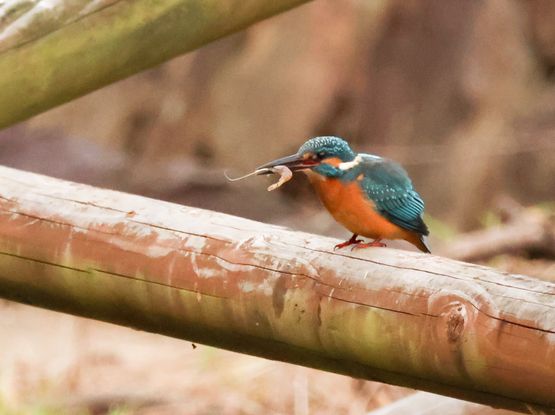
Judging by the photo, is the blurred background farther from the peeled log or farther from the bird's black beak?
the peeled log

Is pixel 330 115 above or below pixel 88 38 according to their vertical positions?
above

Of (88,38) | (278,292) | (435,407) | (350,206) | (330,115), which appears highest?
(330,115)

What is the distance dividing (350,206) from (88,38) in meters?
0.63

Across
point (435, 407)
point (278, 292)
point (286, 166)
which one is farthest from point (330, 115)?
point (278, 292)

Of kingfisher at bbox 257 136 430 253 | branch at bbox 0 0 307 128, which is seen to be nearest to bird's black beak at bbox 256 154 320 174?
kingfisher at bbox 257 136 430 253

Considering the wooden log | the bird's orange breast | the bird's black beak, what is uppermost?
the bird's black beak

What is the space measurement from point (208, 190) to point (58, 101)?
8.66 ft

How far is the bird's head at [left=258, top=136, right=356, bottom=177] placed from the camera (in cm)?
132

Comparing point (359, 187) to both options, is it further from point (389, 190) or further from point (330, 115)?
point (330, 115)

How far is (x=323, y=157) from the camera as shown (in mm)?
1353

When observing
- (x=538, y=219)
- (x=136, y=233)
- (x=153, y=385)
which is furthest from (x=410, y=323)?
(x=153, y=385)

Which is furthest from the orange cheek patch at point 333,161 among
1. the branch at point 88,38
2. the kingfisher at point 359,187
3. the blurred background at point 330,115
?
the blurred background at point 330,115

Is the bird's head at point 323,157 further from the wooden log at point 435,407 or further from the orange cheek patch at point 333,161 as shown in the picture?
the wooden log at point 435,407

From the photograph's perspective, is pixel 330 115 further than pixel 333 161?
Yes
